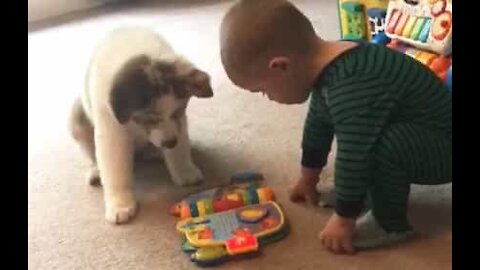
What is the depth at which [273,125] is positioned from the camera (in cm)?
194

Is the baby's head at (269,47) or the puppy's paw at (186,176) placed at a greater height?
the baby's head at (269,47)

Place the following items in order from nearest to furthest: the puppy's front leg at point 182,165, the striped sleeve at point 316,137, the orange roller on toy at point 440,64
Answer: the striped sleeve at point 316,137 < the puppy's front leg at point 182,165 < the orange roller on toy at point 440,64

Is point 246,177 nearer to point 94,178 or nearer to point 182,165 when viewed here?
point 182,165

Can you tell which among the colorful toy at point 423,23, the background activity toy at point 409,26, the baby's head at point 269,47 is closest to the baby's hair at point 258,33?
the baby's head at point 269,47

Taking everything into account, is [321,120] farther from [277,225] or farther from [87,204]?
[87,204]

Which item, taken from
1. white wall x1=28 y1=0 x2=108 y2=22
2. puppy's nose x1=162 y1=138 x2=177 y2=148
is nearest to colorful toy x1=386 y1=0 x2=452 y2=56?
puppy's nose x1=162 y1=138 x2=177 y2=148

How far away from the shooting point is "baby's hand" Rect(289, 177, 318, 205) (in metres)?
1.55

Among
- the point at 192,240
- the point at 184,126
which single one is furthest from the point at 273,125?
the point at 192,240

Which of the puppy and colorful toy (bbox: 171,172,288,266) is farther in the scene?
the puppy

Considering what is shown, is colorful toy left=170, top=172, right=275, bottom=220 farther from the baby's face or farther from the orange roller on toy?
the orange roller on toy

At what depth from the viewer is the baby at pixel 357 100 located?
1.31 metres

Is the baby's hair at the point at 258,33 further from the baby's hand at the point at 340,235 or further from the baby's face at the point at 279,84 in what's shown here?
the baby's hand at the point at 340,235

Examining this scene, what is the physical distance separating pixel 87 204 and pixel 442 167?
2.57ft

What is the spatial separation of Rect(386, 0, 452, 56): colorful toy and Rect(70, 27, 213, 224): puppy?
64cm
